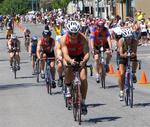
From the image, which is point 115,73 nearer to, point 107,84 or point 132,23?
point 107,84

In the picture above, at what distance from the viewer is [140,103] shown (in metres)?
14.6

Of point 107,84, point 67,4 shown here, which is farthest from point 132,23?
point 67,4

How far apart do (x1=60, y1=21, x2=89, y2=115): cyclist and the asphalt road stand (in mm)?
782

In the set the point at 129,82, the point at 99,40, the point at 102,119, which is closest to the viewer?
the point at 102,119

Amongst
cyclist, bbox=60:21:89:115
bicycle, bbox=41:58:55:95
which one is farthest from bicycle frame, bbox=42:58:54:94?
cyclist, bbox=60:21:89:115

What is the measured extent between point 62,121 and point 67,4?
348ft

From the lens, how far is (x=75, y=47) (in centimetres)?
1214

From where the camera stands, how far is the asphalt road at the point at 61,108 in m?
12.2

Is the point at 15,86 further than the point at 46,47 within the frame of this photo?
Yes

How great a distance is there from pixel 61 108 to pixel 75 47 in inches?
103

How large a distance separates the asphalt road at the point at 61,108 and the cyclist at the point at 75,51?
0.78 meters

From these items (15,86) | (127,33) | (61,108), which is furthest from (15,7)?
(127,33)

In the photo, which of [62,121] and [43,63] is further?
[43,63]

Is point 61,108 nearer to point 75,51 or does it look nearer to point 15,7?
point 75,51
